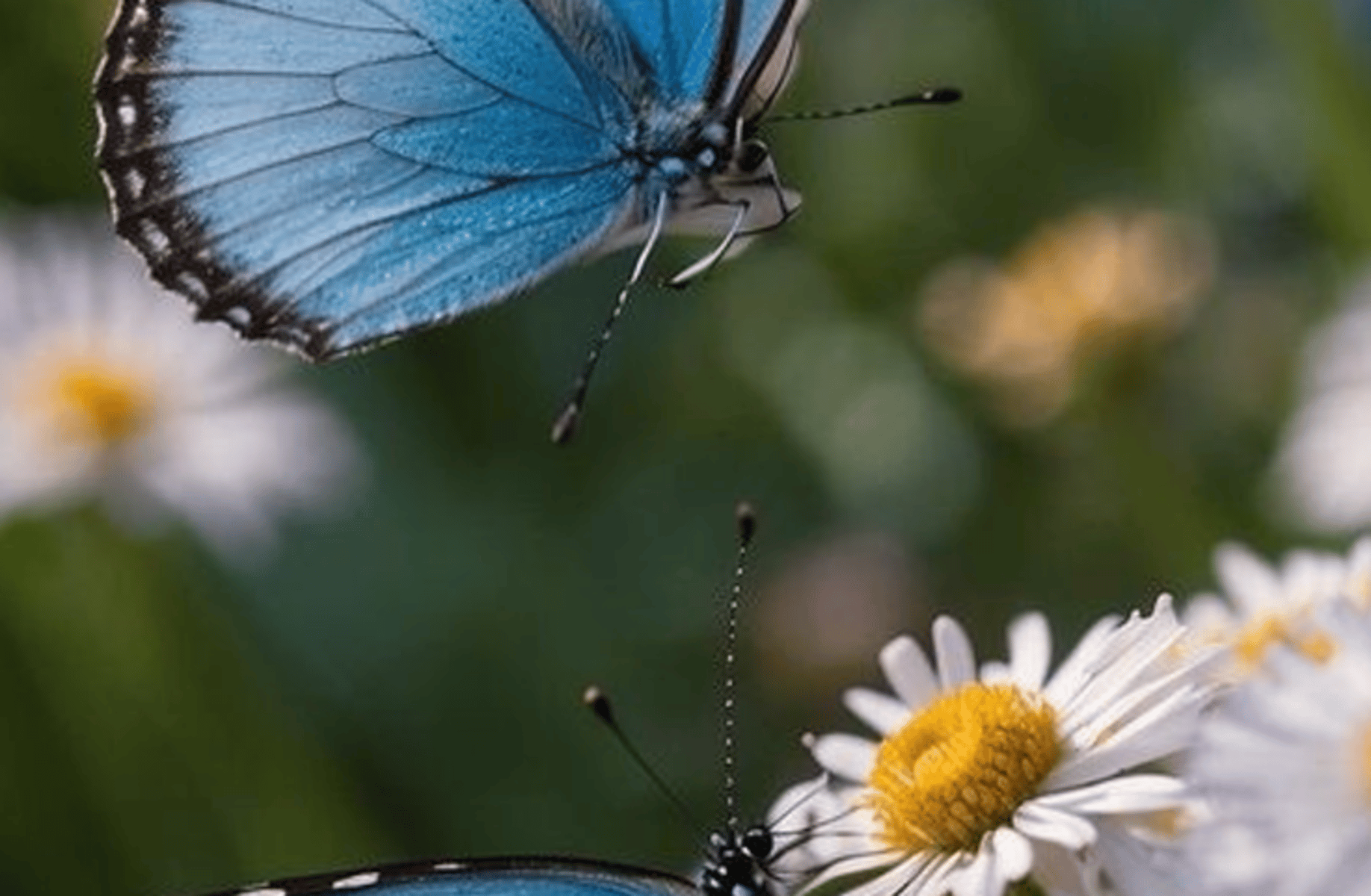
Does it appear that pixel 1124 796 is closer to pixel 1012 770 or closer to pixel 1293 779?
pixel 1012 770

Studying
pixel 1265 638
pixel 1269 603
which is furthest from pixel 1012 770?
pixel 1269 603

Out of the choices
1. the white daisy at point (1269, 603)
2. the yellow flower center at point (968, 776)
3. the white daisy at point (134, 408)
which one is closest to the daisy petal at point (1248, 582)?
the white daisy at point (1269, 603)

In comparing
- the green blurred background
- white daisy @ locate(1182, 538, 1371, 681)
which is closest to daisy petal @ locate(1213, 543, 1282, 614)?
white daisy @ locate(1182, 538, 1371, 681)

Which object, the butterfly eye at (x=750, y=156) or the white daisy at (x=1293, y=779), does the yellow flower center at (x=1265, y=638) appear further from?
the butterfly eye at (x=750, y=156)

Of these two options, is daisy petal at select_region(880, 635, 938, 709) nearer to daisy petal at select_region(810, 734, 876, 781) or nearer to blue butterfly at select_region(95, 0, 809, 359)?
daisy petal at select_region(810, 734, 876, 781)

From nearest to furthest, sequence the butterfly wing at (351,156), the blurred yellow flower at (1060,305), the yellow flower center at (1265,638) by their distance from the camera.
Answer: the yellow flower center at (1265,638)
the butterfly wing at (351,156)
the blurred yellow flower at (1060,305)

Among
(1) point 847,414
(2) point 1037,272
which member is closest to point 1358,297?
(2) point 1037,272
